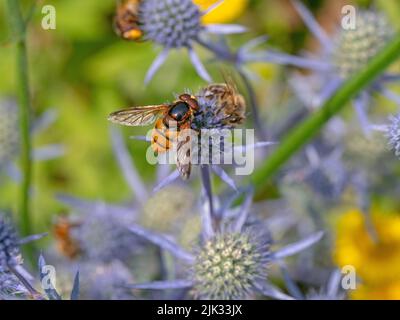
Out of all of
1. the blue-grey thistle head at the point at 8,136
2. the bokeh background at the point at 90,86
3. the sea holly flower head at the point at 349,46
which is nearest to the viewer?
the sea holly flower head at the point at 349,46

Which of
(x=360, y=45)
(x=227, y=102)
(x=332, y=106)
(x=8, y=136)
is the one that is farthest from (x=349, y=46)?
(x=8, y=136)

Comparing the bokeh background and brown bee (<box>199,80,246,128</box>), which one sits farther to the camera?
the bokeh background

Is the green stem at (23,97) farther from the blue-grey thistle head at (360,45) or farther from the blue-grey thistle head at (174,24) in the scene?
the blue-grey thistle head at (360,45)

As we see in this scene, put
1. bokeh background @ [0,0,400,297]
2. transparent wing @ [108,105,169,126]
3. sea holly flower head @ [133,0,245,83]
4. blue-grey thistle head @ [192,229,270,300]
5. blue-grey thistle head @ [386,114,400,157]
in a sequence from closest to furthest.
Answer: blue-grey thistle head @ [386,114,400,157] < transparent wing @ [108,105,169,126] < blue-grey thistle head @ [192,229,270,300] < sea holly flower head @ [133,0,245,83] < bokeh background @ [0,0,400,297]

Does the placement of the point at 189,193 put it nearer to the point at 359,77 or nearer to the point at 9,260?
the point at 359,77

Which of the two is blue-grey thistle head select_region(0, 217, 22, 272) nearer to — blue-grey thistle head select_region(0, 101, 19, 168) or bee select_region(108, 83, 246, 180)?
bee select_region(108, 83, 246, 180)

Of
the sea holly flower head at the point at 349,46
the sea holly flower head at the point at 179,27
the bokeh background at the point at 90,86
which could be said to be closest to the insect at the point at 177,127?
the sea holly flower head at the point at 179,27

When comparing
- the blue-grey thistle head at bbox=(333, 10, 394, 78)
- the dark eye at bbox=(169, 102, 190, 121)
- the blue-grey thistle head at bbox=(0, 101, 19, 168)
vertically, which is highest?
the blue-grey thistle head at bbox=(333, 10, 394, 78)

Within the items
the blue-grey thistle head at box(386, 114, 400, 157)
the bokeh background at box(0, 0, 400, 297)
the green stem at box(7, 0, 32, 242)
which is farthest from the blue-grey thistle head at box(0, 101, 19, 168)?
the blue-grey thistle head at box(386, 114, 400, 157)
